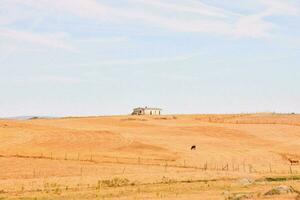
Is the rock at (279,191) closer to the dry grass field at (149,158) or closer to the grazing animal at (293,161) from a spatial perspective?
the dry grass field at (149,158)

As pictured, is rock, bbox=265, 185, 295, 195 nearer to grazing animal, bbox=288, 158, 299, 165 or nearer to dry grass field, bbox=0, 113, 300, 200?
dry grass field, bbox=0, 113, 300, 200

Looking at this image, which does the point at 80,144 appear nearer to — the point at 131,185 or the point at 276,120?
the point at 131,185

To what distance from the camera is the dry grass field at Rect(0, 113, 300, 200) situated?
6656 cm

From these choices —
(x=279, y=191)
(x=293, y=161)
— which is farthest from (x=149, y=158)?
(x=279, y=191)

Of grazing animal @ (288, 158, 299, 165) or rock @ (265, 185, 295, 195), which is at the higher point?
grazing animal @ (288, 158, 299, 165)

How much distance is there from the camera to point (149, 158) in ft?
325

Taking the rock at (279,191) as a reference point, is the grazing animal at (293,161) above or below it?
above

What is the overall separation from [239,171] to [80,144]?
32942mm

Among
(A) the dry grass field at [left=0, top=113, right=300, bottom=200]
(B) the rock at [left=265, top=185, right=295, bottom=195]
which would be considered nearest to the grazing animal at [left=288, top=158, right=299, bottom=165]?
(A) the dry grass field at [left=0, top=113, right=300, bottom=200]

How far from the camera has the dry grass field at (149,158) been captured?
218ft

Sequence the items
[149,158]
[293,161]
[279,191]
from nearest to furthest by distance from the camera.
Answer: [279,191], [149,158], [293,161]

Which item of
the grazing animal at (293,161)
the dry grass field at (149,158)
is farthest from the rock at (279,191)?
the grazing animal at (293,161)

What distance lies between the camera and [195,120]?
166 meters

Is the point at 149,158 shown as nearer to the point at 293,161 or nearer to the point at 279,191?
the point at 293,161
